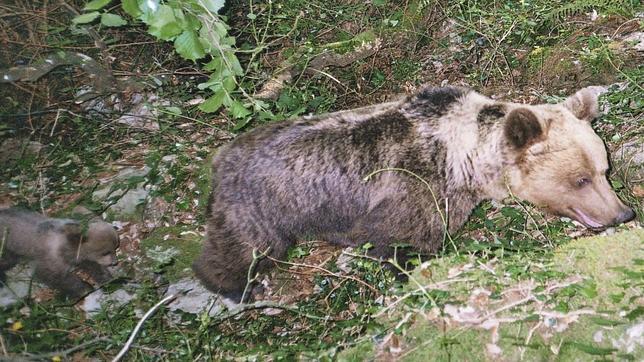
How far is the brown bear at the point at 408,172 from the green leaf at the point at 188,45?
60.5 inches

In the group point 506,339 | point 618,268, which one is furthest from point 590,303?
point 506,339

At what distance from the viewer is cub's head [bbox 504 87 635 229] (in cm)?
455

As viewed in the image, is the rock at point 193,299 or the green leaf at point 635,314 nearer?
the green leaf at point 635,314

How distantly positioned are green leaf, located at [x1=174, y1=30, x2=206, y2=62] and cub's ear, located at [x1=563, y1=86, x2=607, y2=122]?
3.64 m

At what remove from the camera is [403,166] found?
15.6 ft

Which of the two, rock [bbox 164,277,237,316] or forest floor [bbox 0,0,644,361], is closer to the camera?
forest floor [bbox 0,0,644,361]

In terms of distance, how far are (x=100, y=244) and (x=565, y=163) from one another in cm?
554

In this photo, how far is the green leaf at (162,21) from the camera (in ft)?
10.1

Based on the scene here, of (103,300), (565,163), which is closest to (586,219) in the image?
(565,163)

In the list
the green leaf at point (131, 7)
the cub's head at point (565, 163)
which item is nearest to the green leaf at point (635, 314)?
the cub's head at point (565, 163)

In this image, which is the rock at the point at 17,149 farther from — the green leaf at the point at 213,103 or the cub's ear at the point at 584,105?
the cub's ear at the point at 584,105

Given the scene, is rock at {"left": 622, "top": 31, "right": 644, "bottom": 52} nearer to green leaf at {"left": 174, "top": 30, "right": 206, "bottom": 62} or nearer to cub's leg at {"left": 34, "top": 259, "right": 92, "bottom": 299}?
green leaf at {"left": 174, "top": 30, "right": 206, "bottom": 62}

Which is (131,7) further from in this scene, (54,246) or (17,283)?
(17,283)

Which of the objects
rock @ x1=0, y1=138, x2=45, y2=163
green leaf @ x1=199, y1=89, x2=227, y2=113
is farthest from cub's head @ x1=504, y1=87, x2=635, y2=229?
rock @ x1=0, y1=138, x2=45, y2=163
